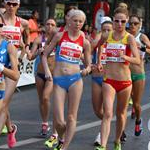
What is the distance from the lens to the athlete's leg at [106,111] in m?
8.42

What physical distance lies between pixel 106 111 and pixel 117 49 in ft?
2.89

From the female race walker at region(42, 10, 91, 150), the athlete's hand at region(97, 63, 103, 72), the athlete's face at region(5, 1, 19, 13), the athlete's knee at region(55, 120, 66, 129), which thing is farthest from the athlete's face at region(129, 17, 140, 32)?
the athlete's knee at region(55, 120, 66, 129)

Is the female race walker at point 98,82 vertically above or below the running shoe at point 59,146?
above

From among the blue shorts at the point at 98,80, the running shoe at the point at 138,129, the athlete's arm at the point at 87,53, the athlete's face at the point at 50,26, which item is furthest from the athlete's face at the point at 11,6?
the running shoe at the point at 138,129

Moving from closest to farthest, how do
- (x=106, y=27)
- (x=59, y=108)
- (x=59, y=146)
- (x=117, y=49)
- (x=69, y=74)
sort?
(x=59, y=108) < (x=69, y=74) < (x=59, y=146) < (x=117, y=49) < (x=106, y=27)

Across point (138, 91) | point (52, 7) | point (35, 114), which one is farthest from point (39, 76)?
point (52, 7)

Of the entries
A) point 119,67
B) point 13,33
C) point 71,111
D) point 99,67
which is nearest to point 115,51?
point 119,67

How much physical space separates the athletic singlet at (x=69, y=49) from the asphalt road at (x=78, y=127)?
56.1 inches

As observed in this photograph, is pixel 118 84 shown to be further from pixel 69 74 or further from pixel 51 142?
pixel 51 142

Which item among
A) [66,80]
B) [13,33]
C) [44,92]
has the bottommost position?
[44,92]

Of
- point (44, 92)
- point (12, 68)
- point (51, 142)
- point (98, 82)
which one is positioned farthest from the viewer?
point (44, 92)

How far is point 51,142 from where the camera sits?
916 cm

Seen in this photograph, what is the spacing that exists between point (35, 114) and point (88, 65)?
4.30 meters

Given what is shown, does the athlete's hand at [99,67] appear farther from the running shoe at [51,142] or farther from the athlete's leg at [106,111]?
the running shoe at [51,142]
